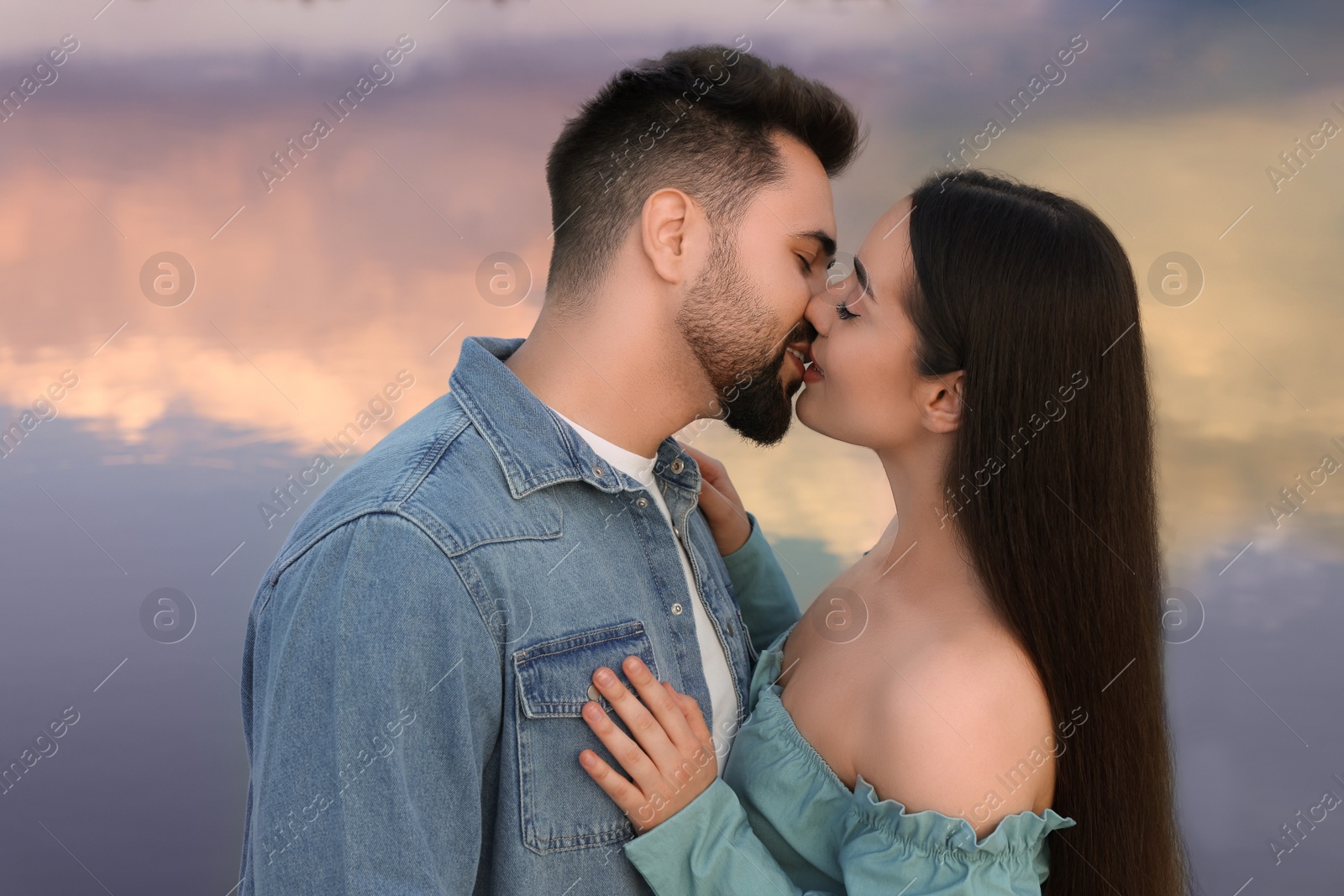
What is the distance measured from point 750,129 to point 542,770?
1302 millimetres

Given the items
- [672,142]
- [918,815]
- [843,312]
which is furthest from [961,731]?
[672,142]

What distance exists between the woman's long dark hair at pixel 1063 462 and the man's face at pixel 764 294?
26cm

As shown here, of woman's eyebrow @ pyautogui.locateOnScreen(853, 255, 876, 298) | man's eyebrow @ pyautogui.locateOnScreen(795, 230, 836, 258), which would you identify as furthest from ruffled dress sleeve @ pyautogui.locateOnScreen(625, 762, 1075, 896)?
man's eyebrow @ pyautogui.locateOnScreen(795, 230, 836, 258)

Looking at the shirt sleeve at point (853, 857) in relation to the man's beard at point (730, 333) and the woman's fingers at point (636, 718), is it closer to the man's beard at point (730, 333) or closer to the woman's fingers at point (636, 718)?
the woman's fingers at point (636, 718)

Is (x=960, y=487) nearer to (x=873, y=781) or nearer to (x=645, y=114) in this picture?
(x=873, y=781)

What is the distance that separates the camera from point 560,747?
5.51ft

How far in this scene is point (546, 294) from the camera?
2.12m

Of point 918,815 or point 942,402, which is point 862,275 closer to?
point 942,402

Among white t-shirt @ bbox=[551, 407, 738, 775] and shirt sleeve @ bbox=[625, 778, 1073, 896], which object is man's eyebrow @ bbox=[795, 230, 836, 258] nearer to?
white t-shirt @ bbox=[551, 407, 738, 775]

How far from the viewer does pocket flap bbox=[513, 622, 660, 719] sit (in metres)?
1.63

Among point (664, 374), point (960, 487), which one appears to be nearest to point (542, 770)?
point (664, 374)

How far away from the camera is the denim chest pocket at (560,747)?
1638 mm

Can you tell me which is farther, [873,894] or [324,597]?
[873,894]

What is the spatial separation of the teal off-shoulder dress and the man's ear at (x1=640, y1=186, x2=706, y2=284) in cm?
83
